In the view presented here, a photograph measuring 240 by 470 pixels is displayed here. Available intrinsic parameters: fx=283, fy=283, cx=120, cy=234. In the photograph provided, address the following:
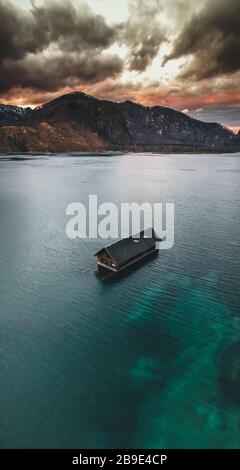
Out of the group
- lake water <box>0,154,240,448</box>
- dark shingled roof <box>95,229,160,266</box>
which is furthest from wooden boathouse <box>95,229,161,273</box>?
lake water <box>0,154,240,448</box>

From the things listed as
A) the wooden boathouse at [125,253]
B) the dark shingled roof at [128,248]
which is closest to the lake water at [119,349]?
the wooden boathouse at [125,253]

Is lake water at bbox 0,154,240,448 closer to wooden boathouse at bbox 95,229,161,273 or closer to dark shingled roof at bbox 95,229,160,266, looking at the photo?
wooden boathouse at bbox 95,229,161,273

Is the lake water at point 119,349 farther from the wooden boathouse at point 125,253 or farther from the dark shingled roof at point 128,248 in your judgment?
the dark shingled roof at point 128,248

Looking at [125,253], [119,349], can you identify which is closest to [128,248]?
[125,253]

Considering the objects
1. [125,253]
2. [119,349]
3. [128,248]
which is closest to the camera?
[119,349]

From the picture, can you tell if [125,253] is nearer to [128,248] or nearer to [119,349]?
[128,248]

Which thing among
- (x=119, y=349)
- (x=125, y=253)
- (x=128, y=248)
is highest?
(x=128, y=248)
